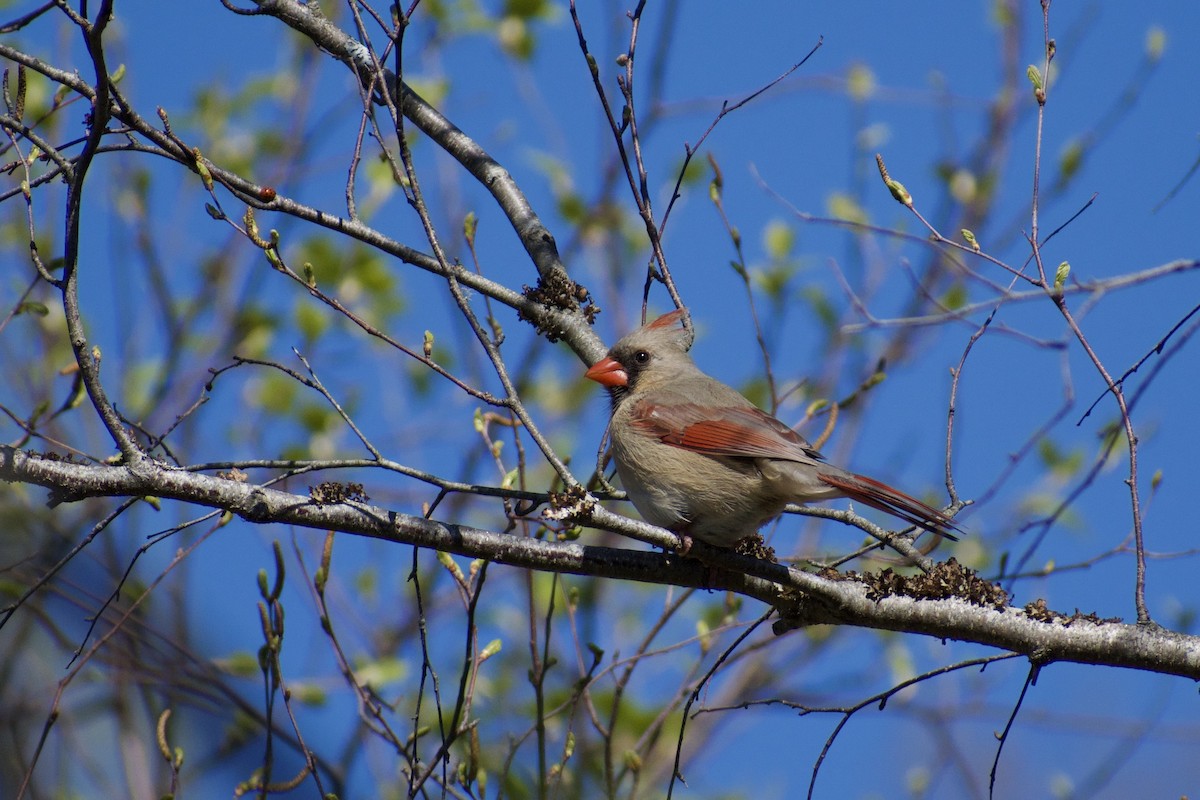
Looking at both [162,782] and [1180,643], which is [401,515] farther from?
[162,782]

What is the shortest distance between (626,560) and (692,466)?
0.57 m

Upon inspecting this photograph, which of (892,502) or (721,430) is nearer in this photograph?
(892,502)

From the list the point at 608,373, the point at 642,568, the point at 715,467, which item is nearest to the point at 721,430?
the point at 715,467

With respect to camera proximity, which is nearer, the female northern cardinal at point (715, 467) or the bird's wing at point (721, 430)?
the female northern cardinal at point (715, 467)

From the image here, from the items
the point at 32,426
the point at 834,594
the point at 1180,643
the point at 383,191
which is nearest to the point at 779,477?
the point at 834,594

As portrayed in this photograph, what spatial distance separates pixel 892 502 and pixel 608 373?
1.29 meters

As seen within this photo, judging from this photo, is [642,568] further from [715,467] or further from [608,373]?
[608,373]

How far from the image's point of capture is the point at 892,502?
117 inches

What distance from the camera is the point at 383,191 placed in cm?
616

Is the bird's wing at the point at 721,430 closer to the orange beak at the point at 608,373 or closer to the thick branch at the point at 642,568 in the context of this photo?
the orange beak at the point at 608,373

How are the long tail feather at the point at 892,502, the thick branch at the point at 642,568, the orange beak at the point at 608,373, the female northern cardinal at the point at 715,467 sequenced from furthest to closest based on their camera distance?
1. the orange beak at the point at 608,373
2. the female northern cardinal at the point at 715,467
3. the long tail feather at the point at 892,502
4. the thick branch at the point at 642,568

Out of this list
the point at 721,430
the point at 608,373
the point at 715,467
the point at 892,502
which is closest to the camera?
the point at 892,502

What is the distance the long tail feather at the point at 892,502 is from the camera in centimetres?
291

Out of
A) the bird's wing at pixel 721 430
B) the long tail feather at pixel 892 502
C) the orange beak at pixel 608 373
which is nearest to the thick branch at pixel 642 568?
the long tail feather at pixel 892 502
